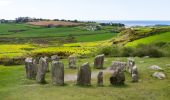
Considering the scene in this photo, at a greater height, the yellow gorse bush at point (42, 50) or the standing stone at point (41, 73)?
the standing stone at point (41, 73)

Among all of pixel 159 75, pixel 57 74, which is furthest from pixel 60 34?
pixel 57 74

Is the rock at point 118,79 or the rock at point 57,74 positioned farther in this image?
the rock at point 118,79

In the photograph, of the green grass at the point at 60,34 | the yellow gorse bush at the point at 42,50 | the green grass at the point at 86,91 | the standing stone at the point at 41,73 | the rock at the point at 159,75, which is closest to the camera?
the green grass at the point at 86,91

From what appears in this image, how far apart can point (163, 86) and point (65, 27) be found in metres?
154

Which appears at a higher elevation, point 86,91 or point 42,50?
point 86,91

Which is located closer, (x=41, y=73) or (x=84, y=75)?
(x=84, y=75)

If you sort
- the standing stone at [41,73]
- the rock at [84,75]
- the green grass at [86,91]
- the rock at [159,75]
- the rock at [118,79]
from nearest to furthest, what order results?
1. the green grass at [86,91]
2. the rock at [84,75]
3. the rock at [118,79]
4. the standing stone at [41,73]
5. the rock at [159,75]

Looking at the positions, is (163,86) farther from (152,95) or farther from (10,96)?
(10,96)

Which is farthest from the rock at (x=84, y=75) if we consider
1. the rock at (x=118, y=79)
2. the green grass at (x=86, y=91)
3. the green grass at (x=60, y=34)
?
the green grass at (x=60, y=34)

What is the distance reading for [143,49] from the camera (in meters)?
59.5

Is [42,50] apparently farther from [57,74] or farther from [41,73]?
[57,74]

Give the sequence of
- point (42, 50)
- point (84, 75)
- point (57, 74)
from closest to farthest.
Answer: point (84, 75) < point (57, 74) < point (42, 50)

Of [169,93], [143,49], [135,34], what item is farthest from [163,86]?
[135,34]

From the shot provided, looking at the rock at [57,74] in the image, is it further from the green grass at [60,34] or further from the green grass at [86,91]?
the green grass at [60,34]
